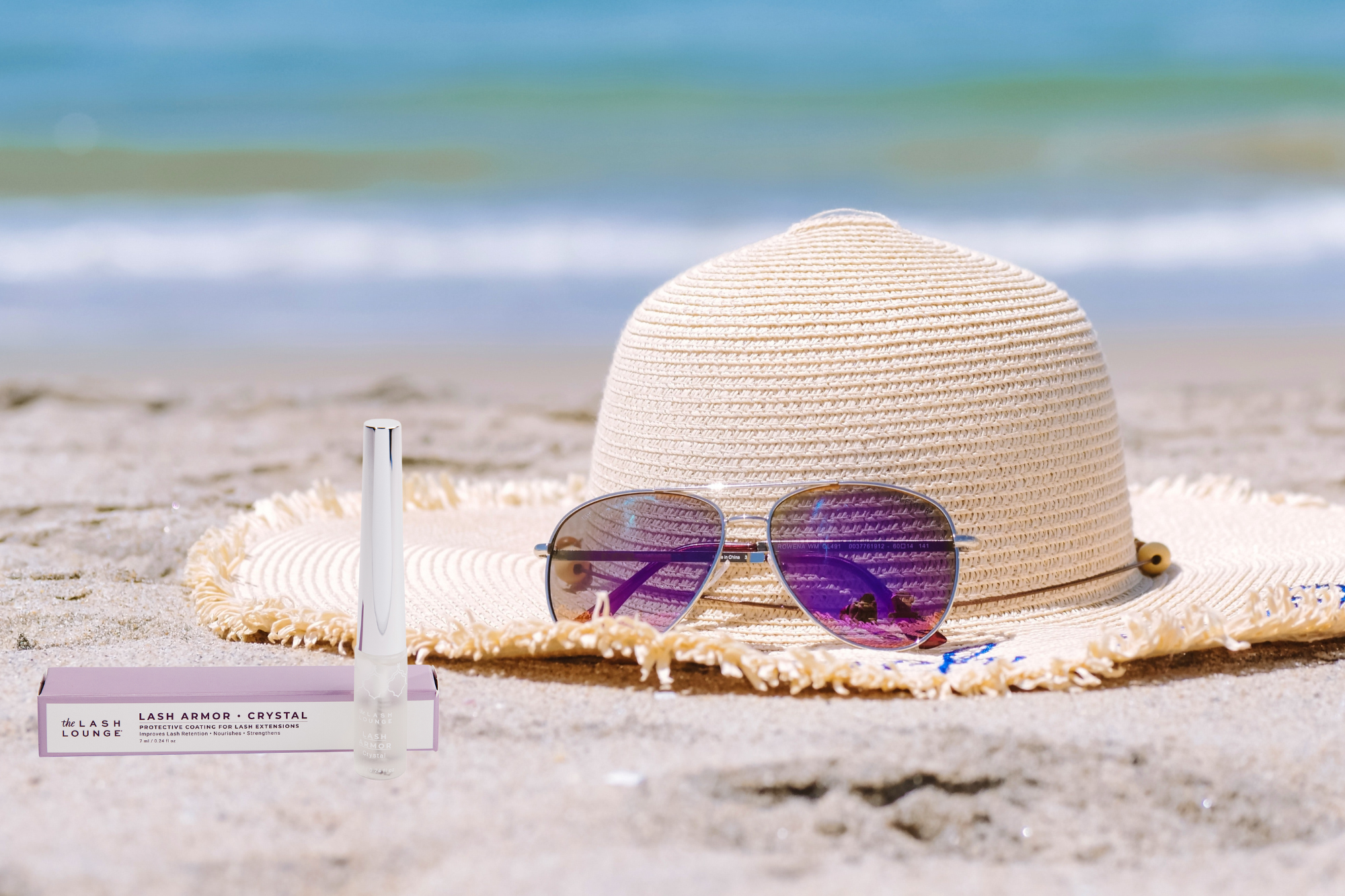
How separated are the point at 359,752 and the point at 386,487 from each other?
290mm

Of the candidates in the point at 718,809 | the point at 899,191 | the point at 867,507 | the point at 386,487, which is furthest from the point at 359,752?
the point at 899,191

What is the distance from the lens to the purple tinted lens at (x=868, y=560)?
1.63 metres

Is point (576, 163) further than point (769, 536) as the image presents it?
Yes

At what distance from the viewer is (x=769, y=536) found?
163 cm

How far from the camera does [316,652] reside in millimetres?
1717

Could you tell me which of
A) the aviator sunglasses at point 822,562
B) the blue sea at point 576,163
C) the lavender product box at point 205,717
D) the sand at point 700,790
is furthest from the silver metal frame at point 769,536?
the blue sea at point 576,163

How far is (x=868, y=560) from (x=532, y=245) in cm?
535

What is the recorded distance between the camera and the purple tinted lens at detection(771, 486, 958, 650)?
5.35 ft

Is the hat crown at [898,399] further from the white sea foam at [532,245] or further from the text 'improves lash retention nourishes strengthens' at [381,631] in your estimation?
the white sea foam at [532,245]

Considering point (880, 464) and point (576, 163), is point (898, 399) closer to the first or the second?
point (880, 464)

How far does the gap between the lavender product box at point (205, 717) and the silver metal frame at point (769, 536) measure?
0.35 metres

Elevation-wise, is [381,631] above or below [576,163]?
below

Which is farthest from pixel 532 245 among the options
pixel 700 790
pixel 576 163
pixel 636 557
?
pixel 700 790

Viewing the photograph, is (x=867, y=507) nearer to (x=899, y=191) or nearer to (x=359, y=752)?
(x=359, y=752)
